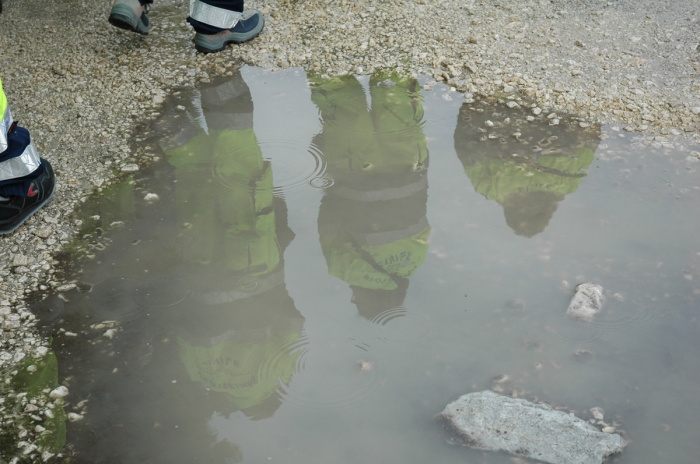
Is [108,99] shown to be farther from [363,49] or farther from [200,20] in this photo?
[363,49]

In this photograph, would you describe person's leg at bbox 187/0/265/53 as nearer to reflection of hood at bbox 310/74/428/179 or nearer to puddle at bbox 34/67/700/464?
reflection of hood at bbox 310/74/428/179

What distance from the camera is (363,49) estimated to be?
430cm

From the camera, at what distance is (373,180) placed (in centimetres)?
307

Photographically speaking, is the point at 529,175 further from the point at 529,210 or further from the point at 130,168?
the point at 130,168

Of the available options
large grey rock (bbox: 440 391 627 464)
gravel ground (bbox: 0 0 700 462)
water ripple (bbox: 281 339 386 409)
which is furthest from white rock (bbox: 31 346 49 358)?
large grey rock (bbox: 440 391 627 464)

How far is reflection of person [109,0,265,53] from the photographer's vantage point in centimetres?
418

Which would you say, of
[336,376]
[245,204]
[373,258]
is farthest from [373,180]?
[336,376]

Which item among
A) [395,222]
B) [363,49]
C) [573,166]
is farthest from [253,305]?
[363,49]

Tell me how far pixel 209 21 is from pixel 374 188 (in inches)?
83.6

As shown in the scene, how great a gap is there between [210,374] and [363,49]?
9.50 feet

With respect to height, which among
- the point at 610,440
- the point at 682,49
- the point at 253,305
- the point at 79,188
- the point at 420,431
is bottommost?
the point at 79,188

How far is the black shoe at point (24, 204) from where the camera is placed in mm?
2852

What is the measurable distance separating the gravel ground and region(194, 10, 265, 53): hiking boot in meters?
0.07

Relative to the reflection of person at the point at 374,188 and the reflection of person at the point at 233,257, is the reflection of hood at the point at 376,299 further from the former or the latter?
the reflection of person at the point at 233,257
